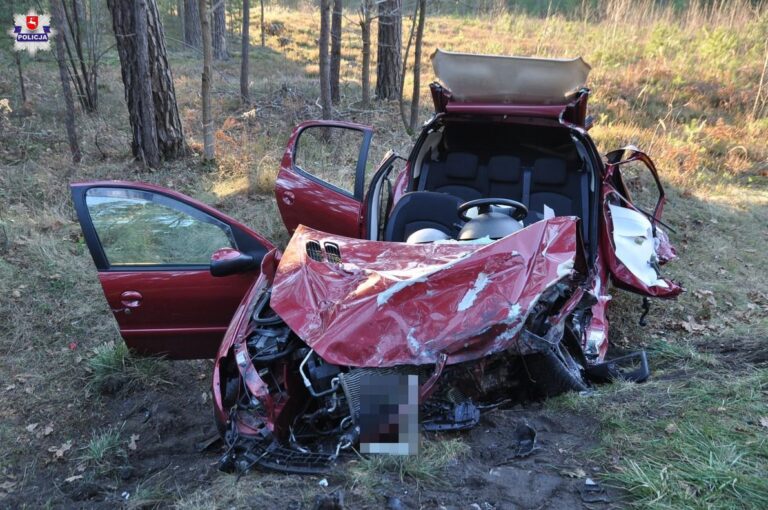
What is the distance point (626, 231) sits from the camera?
193 inches

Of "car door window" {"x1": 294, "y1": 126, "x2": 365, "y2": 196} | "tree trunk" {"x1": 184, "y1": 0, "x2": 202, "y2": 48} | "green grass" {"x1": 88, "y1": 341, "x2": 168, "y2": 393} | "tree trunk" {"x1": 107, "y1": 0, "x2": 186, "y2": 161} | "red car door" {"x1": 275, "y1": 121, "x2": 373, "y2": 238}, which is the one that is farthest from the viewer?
"tree trunk" {"x1": 184, "y1": 0, "x2": 202, "y2": 48}

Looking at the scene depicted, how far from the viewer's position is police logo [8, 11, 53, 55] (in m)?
11.1

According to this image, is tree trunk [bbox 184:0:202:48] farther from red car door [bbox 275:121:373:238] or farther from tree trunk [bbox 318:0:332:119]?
red car door [bbox 275:121:373:238]

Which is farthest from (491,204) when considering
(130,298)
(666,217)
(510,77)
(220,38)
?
(220,38)

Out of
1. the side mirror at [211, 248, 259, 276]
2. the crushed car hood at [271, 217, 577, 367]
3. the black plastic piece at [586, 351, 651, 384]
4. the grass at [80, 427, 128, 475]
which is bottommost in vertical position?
the grass at [80, 427, 128, 475]

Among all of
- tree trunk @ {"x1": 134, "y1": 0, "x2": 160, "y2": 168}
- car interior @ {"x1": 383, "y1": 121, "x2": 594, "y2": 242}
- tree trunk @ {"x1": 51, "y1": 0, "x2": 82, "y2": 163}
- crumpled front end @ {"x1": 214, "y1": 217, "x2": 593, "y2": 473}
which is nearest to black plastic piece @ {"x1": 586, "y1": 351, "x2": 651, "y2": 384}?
crumpled front end @ {"x1": 214, "y1": 217, "x2": 593, "y2": 473}

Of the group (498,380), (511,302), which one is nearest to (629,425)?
(498,380)

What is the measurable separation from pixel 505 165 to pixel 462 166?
0.43 metres

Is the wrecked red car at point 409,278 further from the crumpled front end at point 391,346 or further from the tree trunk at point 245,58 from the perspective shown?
the tree trunk at point 245,58

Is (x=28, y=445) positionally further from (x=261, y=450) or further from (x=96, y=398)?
(x=261, y=450)

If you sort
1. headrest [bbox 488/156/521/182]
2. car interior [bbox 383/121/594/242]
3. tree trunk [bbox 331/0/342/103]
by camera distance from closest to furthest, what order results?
car interior [bbox 383/121/594/242], headrest [bbox 488/156/521/182], tree trunk [bbox 331/0/342/103]

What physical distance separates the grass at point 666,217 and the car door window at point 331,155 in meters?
0.48

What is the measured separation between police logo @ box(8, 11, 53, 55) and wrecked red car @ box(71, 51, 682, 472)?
30.4ft

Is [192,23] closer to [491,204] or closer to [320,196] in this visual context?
[320,196]
